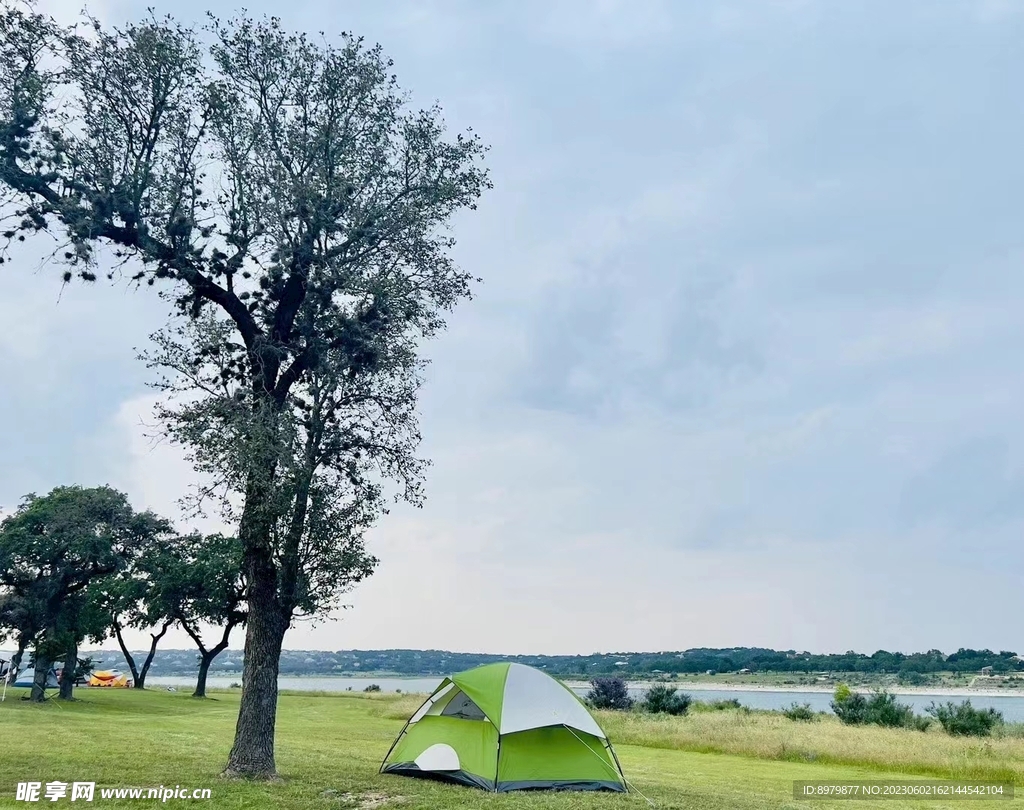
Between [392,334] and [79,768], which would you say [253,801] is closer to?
[79,768]

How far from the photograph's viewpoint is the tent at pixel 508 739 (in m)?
13.9

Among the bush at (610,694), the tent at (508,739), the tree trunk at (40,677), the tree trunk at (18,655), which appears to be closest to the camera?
the tent at (508,739)

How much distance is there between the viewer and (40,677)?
118 feet

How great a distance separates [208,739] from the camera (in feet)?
70.9

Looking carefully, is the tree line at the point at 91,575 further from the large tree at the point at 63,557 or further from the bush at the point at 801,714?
the bush at the point at 801,714

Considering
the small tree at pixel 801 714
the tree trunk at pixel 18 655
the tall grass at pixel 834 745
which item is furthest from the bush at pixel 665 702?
the tree trunk at pixel 18 655

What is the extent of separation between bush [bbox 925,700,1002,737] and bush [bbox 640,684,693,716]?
1244 centimetres

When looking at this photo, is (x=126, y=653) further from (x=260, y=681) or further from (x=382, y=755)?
(x=260, y=681)

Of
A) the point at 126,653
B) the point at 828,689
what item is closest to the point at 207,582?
the point at 126,653

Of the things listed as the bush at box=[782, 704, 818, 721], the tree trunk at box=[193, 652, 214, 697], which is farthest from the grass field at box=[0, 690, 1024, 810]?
the tree trunk at box=[193, 652, 214, 697]

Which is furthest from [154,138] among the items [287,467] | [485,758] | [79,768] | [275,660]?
[485,758]

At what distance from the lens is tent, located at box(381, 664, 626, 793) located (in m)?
13.9

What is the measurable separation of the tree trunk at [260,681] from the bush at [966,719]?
30414mm

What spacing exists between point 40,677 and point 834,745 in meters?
33.8
